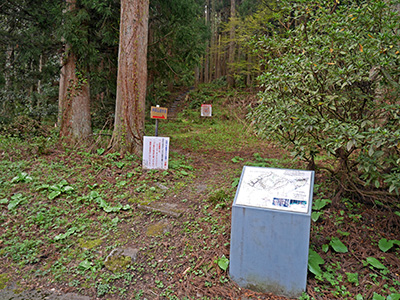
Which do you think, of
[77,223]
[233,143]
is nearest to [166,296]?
[77,223]

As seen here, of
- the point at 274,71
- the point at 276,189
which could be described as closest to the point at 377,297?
the point at 276,189

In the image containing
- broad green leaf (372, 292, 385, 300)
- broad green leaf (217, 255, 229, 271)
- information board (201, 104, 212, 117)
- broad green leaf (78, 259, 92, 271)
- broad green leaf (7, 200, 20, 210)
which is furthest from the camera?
information board (201, 104, 212, 117)

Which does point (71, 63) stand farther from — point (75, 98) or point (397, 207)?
point (397, 207)

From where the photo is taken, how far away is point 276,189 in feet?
9.37

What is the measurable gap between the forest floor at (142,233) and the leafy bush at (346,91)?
824 millimetres

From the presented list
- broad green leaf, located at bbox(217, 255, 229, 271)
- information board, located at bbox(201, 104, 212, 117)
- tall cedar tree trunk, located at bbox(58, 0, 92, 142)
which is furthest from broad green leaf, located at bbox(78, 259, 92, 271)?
information board, located at bbox(201, 104, 212, 117)

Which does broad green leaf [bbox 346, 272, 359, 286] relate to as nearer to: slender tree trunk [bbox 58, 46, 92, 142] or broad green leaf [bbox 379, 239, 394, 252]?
broad green leaf [bbox 379, 239, 394, 252]

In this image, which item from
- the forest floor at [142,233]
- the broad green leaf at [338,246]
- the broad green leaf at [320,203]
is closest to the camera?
the forest floor at [142,233]

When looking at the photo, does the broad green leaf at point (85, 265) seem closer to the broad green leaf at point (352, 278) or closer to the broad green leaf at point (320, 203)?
the broad green leaf at point (352, 278)

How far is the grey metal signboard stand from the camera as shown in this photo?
8.69 ft

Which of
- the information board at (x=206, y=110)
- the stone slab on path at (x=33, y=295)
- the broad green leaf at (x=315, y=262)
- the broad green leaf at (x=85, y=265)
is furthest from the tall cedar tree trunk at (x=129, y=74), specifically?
the information board at (x=206, y=110)

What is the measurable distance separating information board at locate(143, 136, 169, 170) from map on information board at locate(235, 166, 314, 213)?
2.96 metres

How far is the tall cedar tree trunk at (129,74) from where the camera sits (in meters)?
6.14

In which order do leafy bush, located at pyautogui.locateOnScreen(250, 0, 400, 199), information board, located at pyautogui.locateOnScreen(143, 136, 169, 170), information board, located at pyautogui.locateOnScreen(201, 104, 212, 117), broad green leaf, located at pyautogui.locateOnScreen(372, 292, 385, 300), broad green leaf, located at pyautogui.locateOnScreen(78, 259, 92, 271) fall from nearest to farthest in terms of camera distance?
broad green leaf, located at pyautogui.locateOnScreen(372, 292, 385, 300) → leafy bush, located at pyautogui.locateOnScreen(250, 0, 400, 199) → broad green leaf, located at pyautogui.locateOnScreen(78, 259, 92, 271) → information board, located at pyautogui.locateOnScreen(143, 136, 169, 170) → information board, located at pyautogui.locateOnScreen(201, 104, 212, 117)
